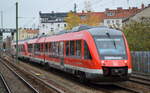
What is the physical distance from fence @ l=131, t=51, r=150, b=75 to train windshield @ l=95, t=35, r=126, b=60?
8532 mm

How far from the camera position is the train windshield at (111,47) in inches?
615

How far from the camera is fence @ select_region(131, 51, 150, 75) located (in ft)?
80.7

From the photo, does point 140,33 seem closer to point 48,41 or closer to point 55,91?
point 48,41

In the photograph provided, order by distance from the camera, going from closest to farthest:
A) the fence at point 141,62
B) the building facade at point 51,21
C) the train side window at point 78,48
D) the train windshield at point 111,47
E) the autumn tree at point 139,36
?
the train windshield at point 111,47
the train side window at point 78,48
the fence at point 141,62
the autumn tree at point 139,36
the building facade at point 51,21

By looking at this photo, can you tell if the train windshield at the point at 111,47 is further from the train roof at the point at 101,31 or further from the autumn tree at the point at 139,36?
the autumn tree at the point at 139,36

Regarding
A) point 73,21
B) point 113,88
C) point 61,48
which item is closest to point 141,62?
point 61,48

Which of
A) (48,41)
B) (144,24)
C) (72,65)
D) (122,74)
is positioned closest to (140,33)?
(144,24)

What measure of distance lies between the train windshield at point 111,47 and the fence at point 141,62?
28.0ft

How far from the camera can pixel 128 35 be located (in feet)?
104

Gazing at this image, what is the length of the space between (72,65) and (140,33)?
13234 mm

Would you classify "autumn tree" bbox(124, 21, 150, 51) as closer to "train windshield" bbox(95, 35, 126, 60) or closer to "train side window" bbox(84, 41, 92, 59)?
"train windshield" bbox(95, 35, 126, 60)

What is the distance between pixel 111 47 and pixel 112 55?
0.54 meters

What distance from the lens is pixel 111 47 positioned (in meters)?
16.0

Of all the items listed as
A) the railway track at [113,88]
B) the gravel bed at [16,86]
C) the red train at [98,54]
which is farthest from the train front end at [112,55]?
the gravel bed at [16,86]
